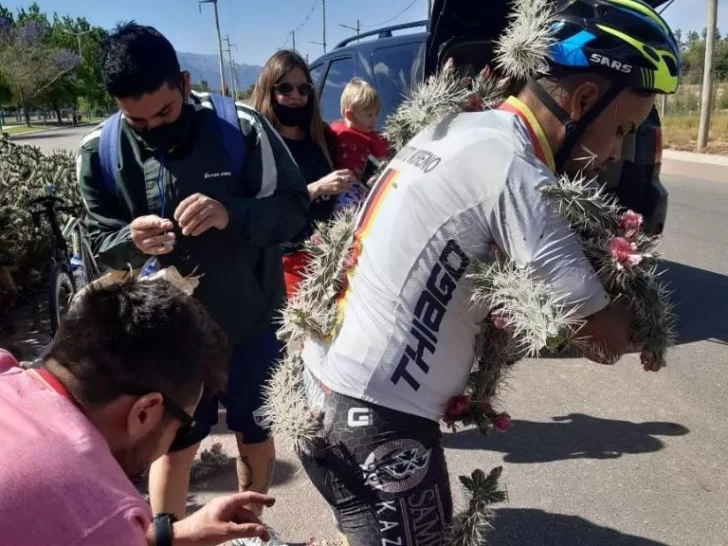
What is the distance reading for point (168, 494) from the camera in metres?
2.44

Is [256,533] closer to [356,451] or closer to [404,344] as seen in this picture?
[356,451]

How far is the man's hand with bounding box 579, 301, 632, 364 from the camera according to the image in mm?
1507

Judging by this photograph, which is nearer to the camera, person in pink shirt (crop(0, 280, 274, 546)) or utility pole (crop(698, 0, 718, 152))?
person in pink shirt (crop(0, 280, 274, 546))

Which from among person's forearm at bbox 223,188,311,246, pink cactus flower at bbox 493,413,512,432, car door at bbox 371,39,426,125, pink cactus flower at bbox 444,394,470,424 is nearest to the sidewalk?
car door at bbox 371,39,426,125

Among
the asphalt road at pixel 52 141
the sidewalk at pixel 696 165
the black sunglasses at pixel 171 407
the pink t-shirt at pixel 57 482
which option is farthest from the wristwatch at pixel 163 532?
the asphalt road at pixel 52 141

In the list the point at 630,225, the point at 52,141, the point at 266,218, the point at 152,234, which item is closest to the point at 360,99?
the point at 266,218

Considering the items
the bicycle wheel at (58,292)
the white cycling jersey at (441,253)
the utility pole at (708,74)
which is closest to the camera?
the white cycling jersey at (441,253)

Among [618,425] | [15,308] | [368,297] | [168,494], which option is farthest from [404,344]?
[15,308]

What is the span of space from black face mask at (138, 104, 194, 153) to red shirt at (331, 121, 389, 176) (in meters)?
1.50

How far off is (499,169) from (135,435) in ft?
3.07

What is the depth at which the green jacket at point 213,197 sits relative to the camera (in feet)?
7.69

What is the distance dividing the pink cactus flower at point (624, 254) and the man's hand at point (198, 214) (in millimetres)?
1274

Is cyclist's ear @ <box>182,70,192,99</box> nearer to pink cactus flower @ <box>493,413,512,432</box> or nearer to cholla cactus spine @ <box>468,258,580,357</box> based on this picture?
cholla cactus spine @ <box>468,258,580,357</box>

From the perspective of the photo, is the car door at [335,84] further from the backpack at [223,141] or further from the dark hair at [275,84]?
the backpack at [223,141]
